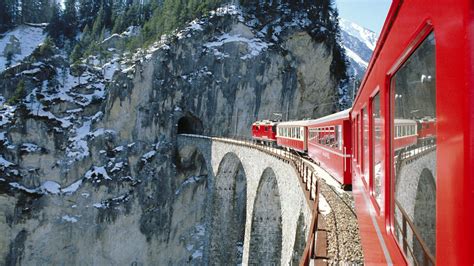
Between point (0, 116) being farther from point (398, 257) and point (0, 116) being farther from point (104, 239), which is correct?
point (398, 257)

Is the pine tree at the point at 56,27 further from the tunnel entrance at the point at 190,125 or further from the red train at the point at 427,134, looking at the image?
the red train at the point at 427,134

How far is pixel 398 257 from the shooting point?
2994 millimetres

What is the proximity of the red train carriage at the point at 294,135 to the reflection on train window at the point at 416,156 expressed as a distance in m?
15.8

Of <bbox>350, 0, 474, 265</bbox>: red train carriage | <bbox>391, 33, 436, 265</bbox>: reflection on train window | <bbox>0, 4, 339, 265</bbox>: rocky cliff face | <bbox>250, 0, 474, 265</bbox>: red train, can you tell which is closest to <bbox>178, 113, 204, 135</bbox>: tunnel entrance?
<bbox>0, 4, 339, 265</bbox>: rocky cliff face

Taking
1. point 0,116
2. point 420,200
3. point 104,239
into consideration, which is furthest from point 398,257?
point 0,116

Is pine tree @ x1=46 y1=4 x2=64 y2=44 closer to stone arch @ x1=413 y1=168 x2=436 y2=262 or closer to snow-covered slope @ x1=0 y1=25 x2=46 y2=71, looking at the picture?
snow-covered slope @ x1=0 y1=25 x2=46 y2=71

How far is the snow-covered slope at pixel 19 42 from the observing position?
62375 millimetres

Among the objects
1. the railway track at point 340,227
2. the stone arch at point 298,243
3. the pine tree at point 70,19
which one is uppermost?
the pine tree at point 70,19

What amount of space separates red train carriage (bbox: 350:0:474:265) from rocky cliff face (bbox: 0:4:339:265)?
1551 inches

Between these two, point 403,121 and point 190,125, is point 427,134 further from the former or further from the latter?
point 190,125

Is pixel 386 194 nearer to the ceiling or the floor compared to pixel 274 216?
nearer to the ceiling

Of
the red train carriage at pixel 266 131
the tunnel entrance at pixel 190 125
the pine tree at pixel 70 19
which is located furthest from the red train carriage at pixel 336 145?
the pine tree at pixel 70 19

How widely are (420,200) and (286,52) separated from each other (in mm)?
44065

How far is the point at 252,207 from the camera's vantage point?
22625 mm
